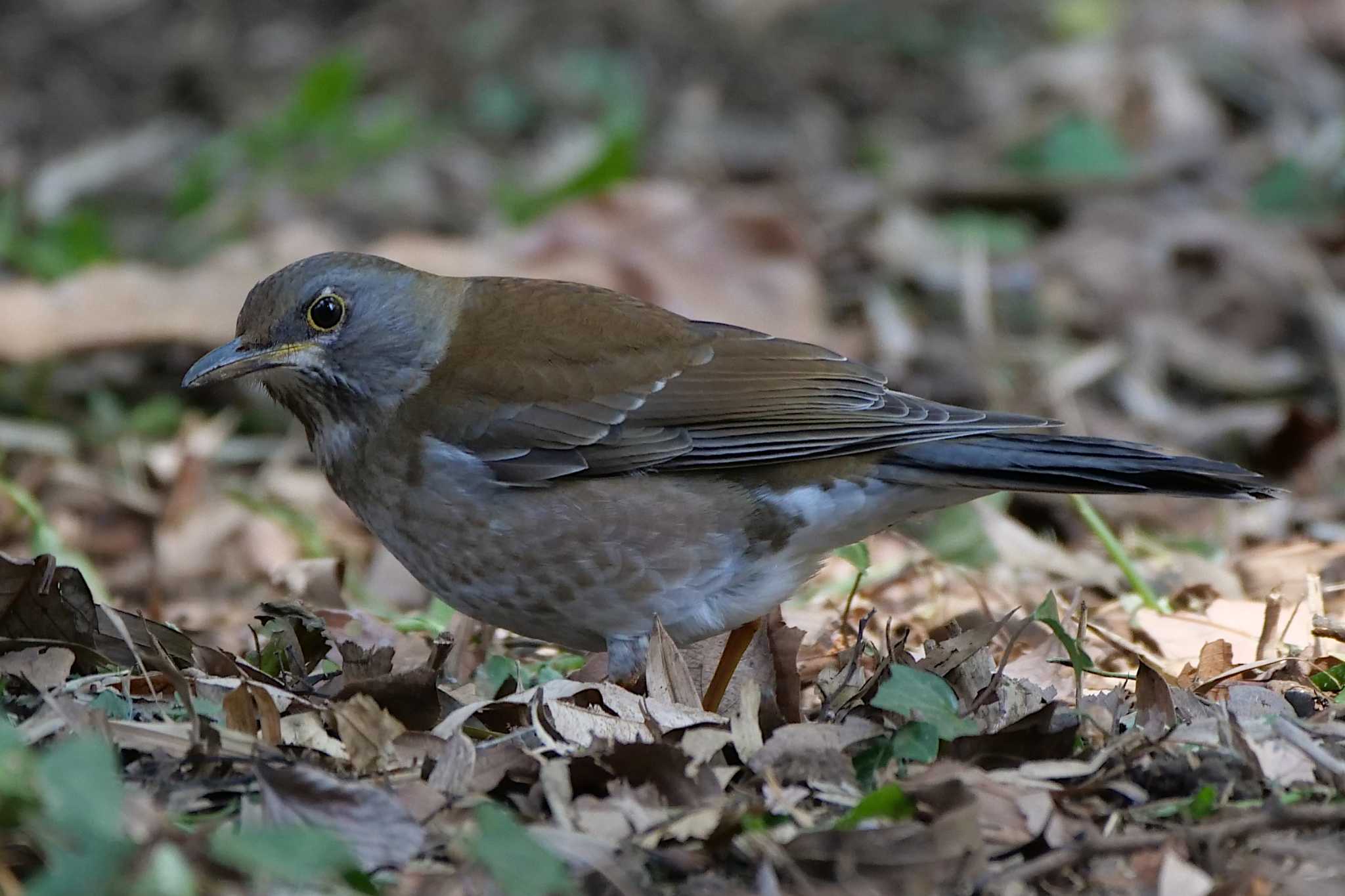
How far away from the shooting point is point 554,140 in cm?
1096

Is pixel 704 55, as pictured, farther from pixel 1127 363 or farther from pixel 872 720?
pixel 872 720

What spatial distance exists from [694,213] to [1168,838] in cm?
600

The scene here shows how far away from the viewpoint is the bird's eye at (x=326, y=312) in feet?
17.2

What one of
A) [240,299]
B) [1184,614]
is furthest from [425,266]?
[1184,614]

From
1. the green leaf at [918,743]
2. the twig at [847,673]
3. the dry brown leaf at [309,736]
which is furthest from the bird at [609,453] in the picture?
the green leaf at [918,743]

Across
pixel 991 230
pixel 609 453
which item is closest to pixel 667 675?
pixel 609 453

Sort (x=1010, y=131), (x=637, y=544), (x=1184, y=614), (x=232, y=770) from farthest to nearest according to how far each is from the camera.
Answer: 1. (x=1010, y=131)
2. (x=1184, y=614)
3. (x=637, y=544)
4. (x=232, y=770)

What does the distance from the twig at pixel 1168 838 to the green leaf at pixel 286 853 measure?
4.20ft

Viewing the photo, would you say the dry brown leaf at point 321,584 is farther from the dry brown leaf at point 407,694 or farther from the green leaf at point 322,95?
the green leaf at point 322,95

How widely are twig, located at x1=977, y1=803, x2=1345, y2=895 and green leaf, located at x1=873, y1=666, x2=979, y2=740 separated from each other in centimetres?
46

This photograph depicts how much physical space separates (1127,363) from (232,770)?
6.07 m

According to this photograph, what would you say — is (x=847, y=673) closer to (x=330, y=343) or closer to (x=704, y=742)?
(x=704, y=742)

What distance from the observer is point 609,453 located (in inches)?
200

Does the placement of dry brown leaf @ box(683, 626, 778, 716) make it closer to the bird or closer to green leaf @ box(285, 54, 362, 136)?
the bird
